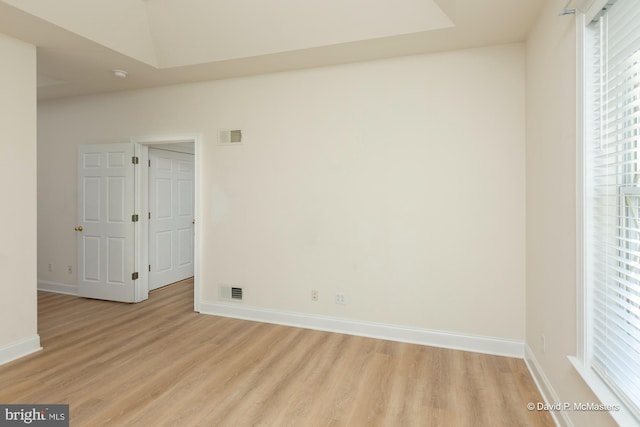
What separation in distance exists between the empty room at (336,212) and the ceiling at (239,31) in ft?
0.07

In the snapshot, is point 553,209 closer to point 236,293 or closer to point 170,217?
point 236,293

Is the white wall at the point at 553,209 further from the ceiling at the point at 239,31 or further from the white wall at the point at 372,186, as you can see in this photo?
the ceiling at the point at 239,31

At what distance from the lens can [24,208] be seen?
311 centimetres

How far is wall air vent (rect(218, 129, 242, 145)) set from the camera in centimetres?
404

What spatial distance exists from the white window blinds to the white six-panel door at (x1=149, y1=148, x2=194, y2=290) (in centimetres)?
486

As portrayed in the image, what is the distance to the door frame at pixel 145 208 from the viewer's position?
423 centimetres

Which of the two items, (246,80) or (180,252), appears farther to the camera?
(180,252)

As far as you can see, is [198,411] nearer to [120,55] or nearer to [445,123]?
[445,123]

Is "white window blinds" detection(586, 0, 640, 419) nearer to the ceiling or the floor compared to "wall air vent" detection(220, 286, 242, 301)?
nearer to the ceiling

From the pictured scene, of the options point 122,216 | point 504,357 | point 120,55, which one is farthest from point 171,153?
point 504,357

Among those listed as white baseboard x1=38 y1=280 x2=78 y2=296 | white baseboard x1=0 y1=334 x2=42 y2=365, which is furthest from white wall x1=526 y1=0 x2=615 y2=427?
white baseboard x1=38 y1=280 x2=78 y2=296


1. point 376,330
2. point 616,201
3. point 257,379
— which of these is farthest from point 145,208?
point 616,201

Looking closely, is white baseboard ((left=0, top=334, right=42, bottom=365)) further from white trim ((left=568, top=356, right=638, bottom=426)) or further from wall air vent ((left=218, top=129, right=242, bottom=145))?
white trim ((left=568, top=356, right=638, bottom=426))

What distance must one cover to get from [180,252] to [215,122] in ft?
8.09
